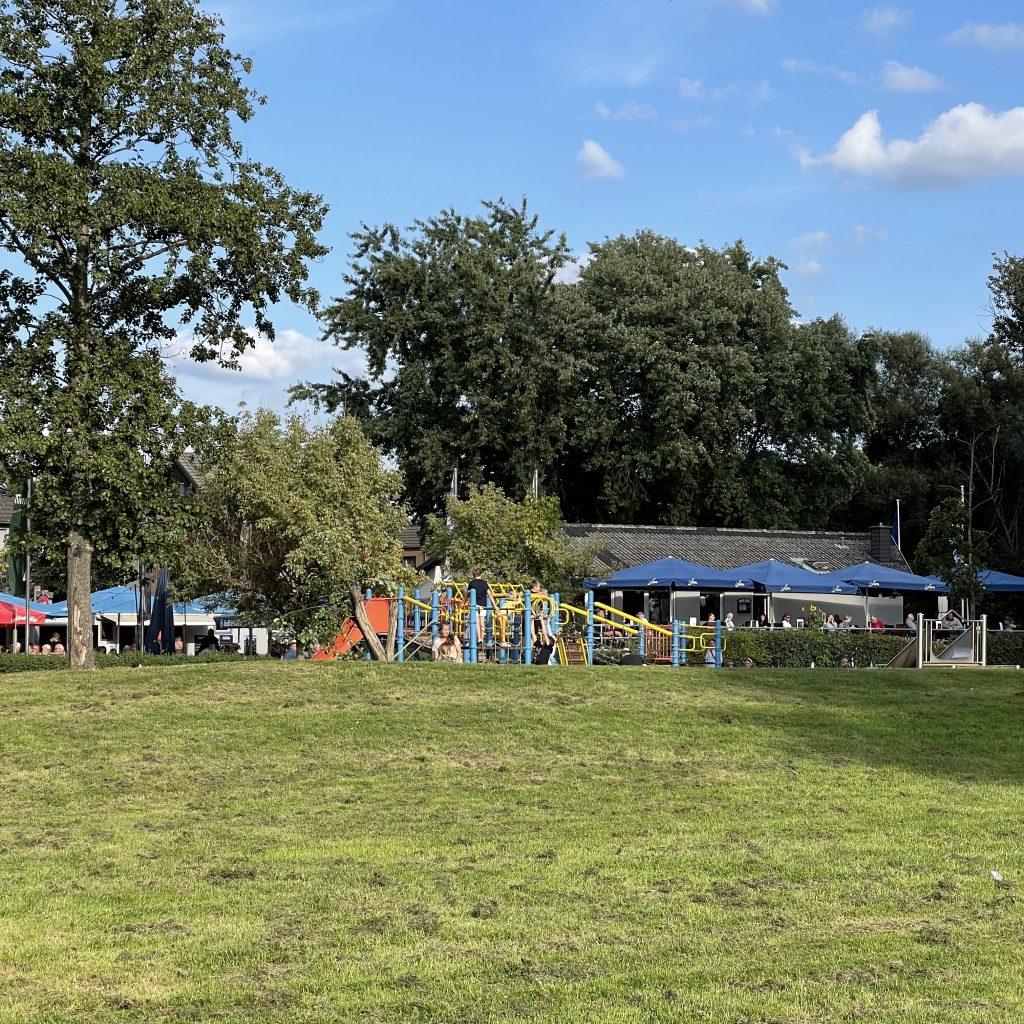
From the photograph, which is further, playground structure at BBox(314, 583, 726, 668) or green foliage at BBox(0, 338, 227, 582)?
playground structure at BBox(314, 583, 726, 668)

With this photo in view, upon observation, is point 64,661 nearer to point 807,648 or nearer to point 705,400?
point 807,648

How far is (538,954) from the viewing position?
8047 mm

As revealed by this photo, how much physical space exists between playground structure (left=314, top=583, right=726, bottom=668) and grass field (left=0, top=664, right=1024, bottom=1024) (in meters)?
4.45

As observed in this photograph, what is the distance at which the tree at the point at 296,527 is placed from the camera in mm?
26297

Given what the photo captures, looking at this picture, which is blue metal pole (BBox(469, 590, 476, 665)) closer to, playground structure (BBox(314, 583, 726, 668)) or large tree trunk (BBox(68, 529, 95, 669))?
playground structure (BBox(314, 583, 726, 668))

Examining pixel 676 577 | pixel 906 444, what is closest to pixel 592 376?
pixel 676 577

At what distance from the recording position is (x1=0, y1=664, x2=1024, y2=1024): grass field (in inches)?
288

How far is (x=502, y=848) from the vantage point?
37.7 feet

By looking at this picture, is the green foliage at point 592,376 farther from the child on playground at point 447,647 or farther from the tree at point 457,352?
the child on playground at point 447,647

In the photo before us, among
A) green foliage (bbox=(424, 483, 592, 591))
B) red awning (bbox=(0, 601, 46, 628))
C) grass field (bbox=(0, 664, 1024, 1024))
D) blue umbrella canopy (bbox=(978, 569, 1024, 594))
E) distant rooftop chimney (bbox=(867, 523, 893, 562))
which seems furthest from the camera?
distant rooftop chimney (bbox=(867, 523, 893, 562))

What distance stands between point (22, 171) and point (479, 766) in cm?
1306

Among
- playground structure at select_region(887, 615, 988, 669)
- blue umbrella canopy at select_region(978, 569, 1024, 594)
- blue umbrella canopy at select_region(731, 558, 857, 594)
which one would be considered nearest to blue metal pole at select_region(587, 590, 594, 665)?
playground structure at select_region(887, 615, 988, 669)

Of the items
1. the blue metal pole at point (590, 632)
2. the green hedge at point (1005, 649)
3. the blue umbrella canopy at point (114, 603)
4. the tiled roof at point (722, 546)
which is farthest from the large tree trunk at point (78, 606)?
the tiled roof at point (722, 546)

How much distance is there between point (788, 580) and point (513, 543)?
7564mm
